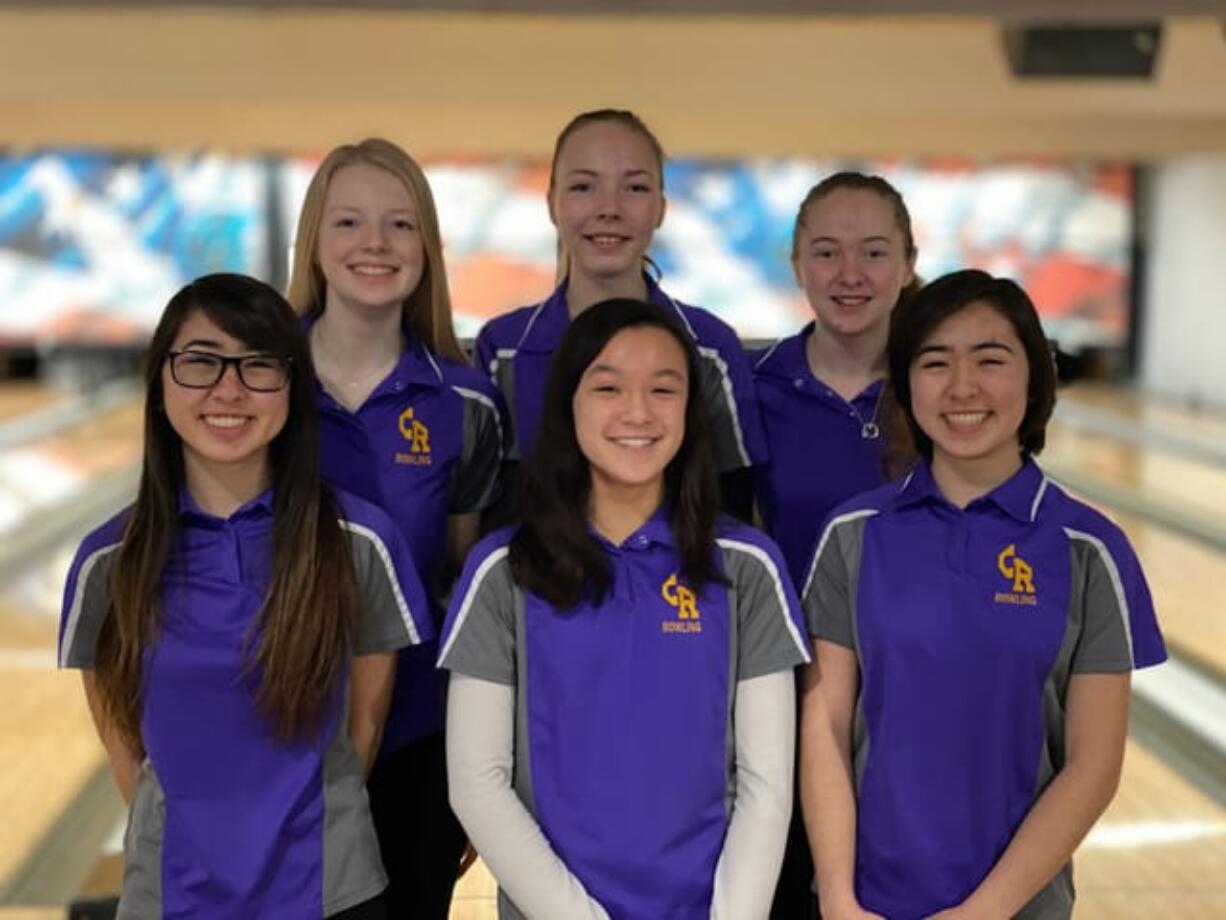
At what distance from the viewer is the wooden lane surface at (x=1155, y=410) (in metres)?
9.41

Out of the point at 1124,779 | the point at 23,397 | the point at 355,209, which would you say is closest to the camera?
the point at 355,209

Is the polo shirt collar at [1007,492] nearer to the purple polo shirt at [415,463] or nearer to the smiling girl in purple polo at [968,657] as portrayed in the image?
the smiling girl in purple polo at [968,657]

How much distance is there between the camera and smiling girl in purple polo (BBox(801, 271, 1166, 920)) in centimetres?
141

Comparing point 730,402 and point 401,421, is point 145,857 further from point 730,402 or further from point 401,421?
point 730,402

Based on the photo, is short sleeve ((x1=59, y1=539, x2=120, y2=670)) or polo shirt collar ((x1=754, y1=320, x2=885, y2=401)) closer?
short sleeve ((x1=59, y1=539, x2=120, y2=670))

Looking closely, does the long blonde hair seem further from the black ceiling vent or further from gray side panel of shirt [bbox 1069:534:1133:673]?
the black ceiling vent

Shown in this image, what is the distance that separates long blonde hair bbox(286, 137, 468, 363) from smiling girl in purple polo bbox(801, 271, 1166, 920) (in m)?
0.58

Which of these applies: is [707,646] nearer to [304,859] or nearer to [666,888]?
[666,888]

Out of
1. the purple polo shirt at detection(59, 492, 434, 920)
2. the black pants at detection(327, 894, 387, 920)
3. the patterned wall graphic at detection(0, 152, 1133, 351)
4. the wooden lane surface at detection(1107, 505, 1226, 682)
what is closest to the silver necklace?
the purple polo shirt at detection(59, 492, 434, 920)

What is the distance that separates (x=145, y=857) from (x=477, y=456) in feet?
1.94

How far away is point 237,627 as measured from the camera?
142cm

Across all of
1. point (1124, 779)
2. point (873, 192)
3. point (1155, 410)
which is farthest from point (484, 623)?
point (1155, 410)

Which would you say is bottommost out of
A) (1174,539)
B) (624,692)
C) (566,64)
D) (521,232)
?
(1174,539)

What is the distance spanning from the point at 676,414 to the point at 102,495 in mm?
5753
